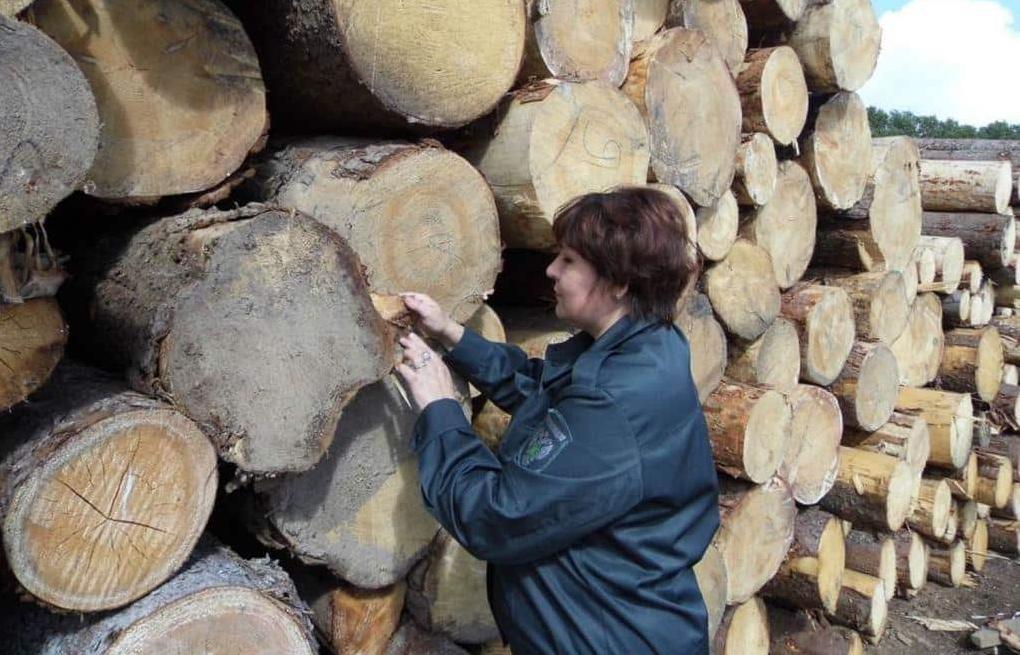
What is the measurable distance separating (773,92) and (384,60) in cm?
197

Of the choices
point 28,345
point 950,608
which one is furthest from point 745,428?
point 950,608

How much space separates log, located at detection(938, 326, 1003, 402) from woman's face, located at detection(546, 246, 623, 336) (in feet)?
13.2

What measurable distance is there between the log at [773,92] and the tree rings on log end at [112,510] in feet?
8.13

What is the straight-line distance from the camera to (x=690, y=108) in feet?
9.05

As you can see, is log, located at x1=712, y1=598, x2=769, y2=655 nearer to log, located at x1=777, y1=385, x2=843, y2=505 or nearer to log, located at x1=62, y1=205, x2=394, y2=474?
log, located at x1=777, y1=385, x2=843, y2=505

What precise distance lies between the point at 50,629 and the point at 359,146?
44.4 inches

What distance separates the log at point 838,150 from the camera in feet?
12.0

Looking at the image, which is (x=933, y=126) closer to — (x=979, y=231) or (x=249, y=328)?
(x=979, y=231)

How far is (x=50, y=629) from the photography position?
1.53 metres

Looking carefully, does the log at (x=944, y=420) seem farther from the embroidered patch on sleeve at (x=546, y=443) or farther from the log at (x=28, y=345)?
the log at (x=28, y=345)

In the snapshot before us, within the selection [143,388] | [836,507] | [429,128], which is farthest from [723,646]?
[143,388]

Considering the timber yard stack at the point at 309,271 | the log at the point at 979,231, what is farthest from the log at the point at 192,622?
the log at the point at 979,231

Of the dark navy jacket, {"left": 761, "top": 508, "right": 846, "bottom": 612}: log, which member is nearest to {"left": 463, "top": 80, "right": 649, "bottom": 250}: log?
the dark navy jacket

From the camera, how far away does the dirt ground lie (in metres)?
4.18
